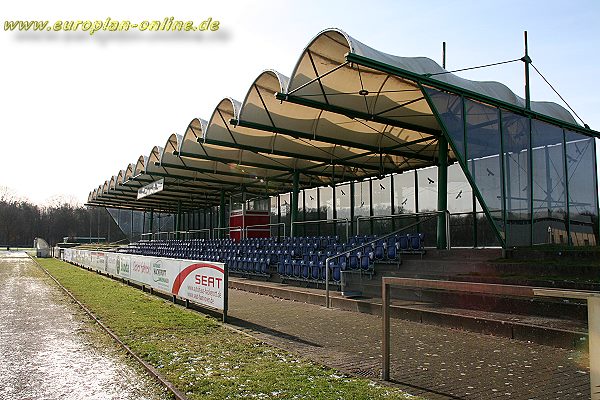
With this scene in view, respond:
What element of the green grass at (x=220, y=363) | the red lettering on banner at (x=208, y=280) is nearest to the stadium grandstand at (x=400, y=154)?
the red lettering on banner at (x=208, y=280)

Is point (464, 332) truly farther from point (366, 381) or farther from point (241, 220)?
point (241, 220)

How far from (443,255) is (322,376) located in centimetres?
887

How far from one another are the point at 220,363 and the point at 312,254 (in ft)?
33.4

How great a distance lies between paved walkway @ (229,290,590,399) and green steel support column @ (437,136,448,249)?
17.7ft

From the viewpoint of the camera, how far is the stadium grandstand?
13.4 metres

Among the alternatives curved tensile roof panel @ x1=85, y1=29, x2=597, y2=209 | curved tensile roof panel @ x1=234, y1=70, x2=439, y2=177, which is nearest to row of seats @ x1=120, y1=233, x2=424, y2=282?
curved tensile roof panel @ x1=85, y1=29, x2=597, y2=209

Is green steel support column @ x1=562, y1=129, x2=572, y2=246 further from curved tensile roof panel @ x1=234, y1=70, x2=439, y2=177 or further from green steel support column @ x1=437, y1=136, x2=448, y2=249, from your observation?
curved tensile roof panel @ x1=234, y1=70, x2=439, y2=177

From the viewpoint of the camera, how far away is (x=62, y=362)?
751cm

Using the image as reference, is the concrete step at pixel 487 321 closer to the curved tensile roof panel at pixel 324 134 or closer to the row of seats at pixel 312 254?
the row of seats at pixel 312 254

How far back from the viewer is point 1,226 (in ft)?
350

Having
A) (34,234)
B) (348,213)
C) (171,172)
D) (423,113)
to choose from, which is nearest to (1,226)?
(34,234)

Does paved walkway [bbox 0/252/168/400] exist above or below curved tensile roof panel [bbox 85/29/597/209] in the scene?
below

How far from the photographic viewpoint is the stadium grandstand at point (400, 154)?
13430 millimetres

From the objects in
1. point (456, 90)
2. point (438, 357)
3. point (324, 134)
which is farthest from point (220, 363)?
point (324, 134)
